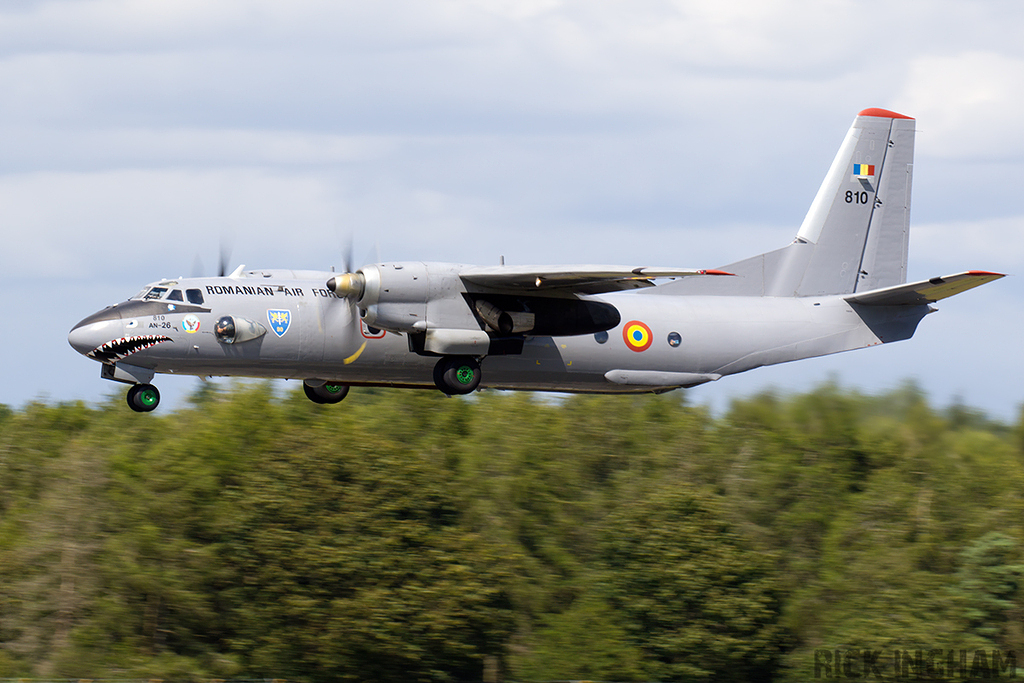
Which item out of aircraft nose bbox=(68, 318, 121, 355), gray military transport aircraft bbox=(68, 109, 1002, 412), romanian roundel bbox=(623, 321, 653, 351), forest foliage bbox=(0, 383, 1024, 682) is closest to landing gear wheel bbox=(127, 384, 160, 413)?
gray military transport aircraft bbox=(68, 109, 1002, 412)

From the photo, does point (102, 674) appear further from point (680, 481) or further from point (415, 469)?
point (680, 481)

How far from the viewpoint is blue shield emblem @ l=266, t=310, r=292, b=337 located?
18.8 meters

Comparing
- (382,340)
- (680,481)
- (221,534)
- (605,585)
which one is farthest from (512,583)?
(382,340)

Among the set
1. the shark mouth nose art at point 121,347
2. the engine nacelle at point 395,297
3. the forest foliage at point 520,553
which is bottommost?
the forest foliage at point 520,553

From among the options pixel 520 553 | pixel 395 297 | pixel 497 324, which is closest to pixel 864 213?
pixel 497 324

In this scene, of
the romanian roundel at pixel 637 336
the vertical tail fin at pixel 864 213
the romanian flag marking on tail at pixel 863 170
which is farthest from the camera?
the romanian flag marking on tail at pixel 863 170

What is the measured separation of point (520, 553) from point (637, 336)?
62.3ft

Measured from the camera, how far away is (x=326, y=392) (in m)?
21.0

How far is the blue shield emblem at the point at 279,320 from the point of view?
1880 cm

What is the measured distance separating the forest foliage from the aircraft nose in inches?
698

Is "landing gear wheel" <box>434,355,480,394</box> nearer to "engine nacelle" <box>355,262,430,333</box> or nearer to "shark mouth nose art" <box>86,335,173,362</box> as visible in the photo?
"engine nacelle" <box>355,262,430,333</box>

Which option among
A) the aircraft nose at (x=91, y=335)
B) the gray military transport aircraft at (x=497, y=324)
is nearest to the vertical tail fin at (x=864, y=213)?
the gray military transport aircraft at (x=497, y=324)

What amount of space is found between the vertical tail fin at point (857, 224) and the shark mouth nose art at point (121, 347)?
10687mm

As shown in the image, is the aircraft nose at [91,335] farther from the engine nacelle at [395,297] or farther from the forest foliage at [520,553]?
the forest foliage at [520,553]
